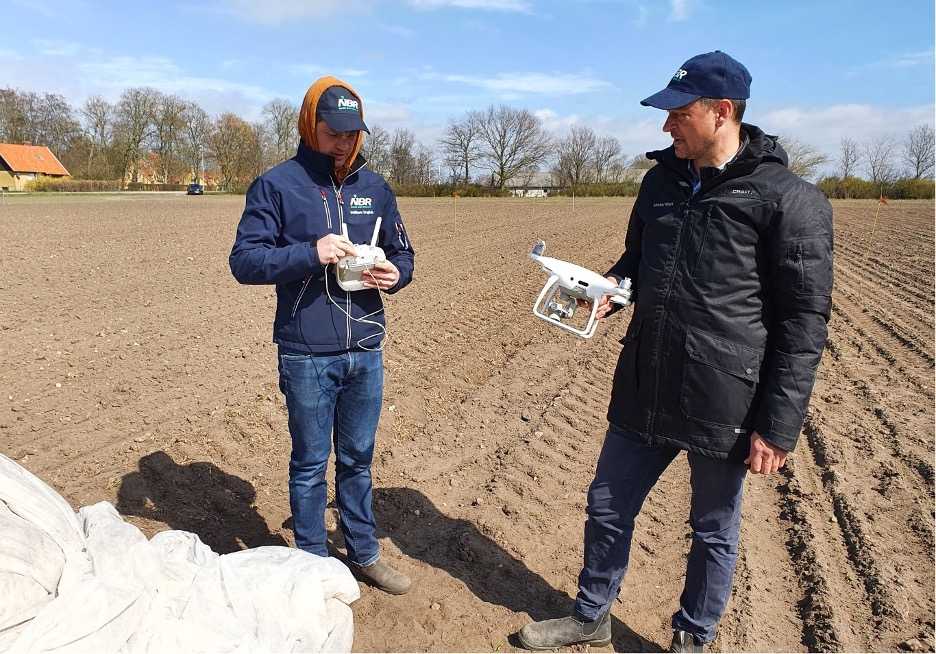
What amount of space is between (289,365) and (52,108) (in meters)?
79.1

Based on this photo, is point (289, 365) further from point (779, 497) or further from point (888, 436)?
point (888, 436)

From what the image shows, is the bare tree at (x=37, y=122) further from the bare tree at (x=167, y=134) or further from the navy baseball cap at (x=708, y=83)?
the navy baseball cap at (x=708, y=83)

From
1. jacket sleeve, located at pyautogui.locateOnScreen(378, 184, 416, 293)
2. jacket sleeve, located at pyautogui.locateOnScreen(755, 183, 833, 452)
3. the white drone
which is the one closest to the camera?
jacket sleeve, located at pyautogui.locateOnScreen(755, 183, 833, 452)

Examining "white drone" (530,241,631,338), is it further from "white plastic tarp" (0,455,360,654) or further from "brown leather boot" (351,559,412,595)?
"brown leather boot" (351,559,412,595)

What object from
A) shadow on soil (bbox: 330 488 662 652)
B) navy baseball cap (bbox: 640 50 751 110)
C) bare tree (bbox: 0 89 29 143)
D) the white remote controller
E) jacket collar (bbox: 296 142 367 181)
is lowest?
shadow on soil (bbox: 330 488 662 652)

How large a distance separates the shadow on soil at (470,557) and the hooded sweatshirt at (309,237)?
4.51ft

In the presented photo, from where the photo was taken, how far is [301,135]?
9.72 feet

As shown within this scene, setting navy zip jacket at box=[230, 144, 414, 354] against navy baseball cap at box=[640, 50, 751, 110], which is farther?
navy zip jacket at box=[230, 144, 414, 354]

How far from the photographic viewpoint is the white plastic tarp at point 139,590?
1.83m

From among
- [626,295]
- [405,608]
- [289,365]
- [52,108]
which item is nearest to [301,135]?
[289,365]

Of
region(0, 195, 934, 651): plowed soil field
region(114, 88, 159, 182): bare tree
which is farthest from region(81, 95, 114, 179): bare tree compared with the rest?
region(0, 195, 934, 651): plowed soil field

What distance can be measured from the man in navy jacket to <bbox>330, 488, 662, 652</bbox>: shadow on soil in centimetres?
68

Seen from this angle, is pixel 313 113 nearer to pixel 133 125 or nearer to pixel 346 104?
pixel 346 104

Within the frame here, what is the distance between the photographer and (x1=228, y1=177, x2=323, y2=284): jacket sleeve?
2787mm
